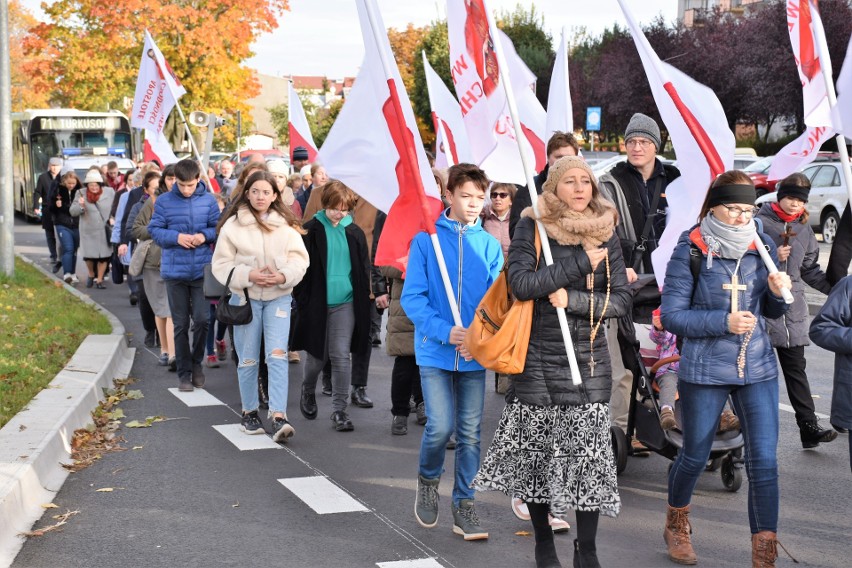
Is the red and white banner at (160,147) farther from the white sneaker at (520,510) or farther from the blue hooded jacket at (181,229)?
the white sneaker at (520,510)

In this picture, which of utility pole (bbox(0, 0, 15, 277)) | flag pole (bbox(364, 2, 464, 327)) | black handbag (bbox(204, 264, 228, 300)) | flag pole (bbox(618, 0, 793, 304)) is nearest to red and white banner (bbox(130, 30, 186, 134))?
utility pole (bbox(0, 0, 15, 277))

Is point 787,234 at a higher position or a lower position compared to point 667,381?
higher

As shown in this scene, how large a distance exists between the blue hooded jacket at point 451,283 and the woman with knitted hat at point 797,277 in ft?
8.27

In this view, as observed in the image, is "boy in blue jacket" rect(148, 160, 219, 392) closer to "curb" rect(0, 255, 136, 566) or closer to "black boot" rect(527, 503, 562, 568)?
"curb" rect(0, 255, 136, 566)

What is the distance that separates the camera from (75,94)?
4509cm

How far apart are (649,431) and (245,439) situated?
9.00ft

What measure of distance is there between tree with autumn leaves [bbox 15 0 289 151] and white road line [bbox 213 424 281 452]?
3224 cm

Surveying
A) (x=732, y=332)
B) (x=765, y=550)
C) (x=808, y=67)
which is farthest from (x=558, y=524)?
(x=808, y=67)

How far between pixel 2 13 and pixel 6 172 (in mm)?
2124

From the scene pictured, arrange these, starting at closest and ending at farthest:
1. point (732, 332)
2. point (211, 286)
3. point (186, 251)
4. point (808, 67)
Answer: point (732, 332)
point (808, 67)
point (211, 286)
point (186, 251)

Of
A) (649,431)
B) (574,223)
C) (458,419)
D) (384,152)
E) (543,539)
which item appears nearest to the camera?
(574,223)

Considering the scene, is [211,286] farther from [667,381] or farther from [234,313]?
[667,381]

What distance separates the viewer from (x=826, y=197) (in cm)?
2462

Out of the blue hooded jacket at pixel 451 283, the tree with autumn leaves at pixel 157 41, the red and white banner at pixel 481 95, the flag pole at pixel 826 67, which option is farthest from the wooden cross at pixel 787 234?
the tree with autumn leaves at pixel 157 41
